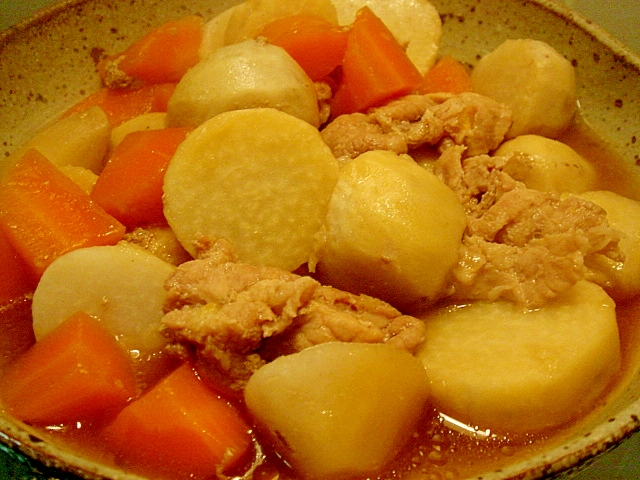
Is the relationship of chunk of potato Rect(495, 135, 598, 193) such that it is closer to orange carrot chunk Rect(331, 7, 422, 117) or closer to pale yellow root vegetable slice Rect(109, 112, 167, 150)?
orange carrot chunk Rect(331, 7, 422, 117)

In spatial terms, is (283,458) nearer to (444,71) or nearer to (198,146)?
(198,146)

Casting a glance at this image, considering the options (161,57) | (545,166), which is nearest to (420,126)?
(545,166)

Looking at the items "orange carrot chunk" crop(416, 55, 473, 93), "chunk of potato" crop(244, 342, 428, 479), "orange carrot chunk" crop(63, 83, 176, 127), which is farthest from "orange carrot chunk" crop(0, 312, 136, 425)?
"orange carrot chunk" crop(416, 55, 473, 93)

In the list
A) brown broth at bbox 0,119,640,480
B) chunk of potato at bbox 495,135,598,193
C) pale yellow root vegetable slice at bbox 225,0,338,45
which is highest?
pale yellow root vegetable slice at bbox 225,0,338,45

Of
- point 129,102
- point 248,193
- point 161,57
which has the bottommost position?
point 248,193

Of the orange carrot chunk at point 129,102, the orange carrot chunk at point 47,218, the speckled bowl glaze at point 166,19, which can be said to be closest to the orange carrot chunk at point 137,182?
the orange carrot chunk at point 47,218

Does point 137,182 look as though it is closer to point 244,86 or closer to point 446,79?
point 244,86

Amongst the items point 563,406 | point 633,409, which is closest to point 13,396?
point 563,406
